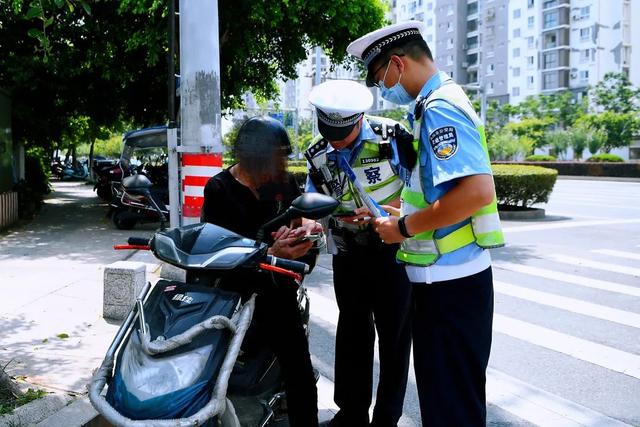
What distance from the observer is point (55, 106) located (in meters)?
18.9

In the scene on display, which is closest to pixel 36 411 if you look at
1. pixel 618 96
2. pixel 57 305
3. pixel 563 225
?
pixel 57 305

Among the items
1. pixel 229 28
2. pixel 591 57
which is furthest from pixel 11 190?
pixel 591 57

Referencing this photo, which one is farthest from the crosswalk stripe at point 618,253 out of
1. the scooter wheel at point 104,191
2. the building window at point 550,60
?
the building window at point 550,60

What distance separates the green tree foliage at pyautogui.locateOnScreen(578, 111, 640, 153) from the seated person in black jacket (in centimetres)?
5829

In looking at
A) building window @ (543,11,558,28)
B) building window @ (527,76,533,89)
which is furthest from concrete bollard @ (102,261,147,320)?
building window @ (527,76,533,89)

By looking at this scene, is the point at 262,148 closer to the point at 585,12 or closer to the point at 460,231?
the point at 460,231

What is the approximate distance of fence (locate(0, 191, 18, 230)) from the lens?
12.9m

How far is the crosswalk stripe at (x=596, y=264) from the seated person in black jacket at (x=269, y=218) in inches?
269

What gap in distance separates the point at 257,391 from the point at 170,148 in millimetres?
4354

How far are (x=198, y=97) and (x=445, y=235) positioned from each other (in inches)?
177

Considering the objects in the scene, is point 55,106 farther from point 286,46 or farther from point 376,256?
point 376,256

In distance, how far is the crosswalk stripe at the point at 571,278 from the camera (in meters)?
7.62

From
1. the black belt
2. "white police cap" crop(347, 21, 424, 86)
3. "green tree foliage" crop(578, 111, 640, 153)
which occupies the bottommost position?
the black belt

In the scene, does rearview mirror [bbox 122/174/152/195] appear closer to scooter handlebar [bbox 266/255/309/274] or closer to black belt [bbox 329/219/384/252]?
scooter handlebar [bbox 266/255/309/274]
